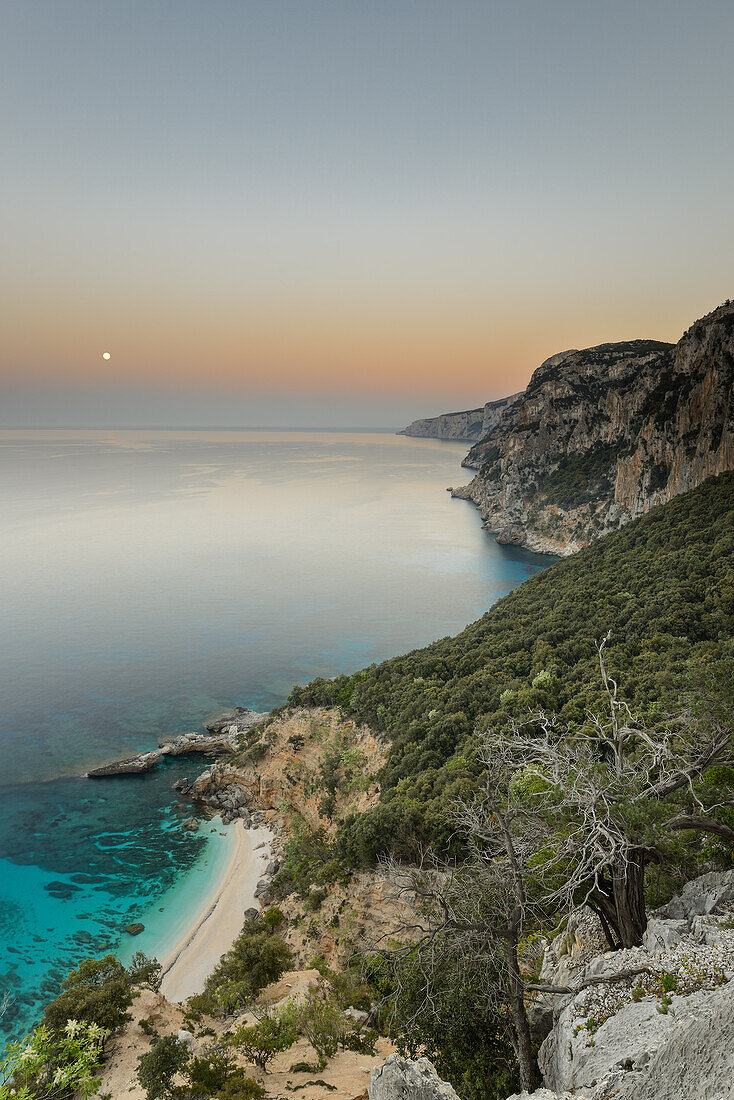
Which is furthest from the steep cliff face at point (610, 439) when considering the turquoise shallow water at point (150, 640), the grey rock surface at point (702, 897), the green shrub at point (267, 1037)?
the green shrub at point (267, 1037)

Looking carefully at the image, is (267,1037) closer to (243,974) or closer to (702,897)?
(243,974)

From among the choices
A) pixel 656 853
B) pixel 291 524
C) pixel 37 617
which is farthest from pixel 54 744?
pixel 291 524

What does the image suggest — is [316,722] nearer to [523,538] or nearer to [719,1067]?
[719,1067]

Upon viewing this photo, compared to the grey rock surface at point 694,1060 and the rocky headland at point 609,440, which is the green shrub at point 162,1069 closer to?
the grey rock surface at point 694,1060

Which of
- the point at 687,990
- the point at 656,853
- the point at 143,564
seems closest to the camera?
the point at 687,990

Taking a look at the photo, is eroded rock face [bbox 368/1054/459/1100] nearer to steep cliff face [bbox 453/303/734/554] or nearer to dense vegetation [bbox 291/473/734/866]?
dense vegetation [bbox 291/473/734/866]
